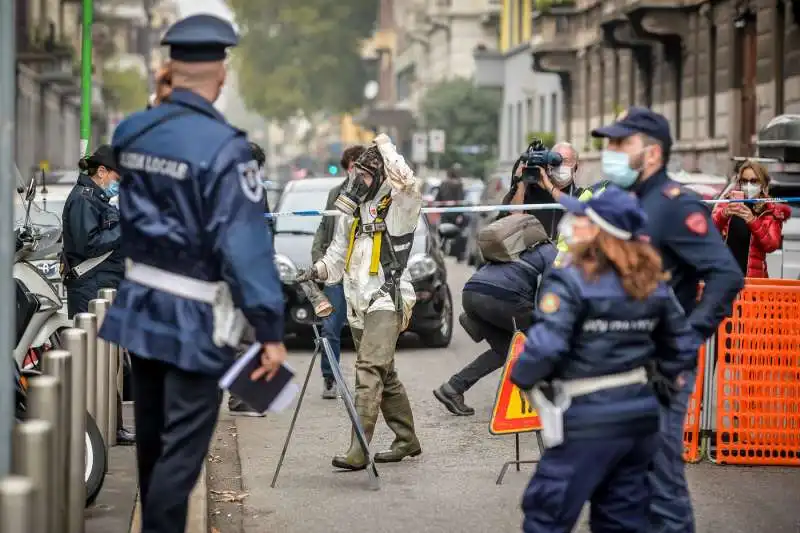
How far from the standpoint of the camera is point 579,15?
4550cm

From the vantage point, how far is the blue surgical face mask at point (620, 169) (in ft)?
21.0

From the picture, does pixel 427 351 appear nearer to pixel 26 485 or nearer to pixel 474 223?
pixel 26 485

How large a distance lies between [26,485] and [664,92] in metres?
32.8

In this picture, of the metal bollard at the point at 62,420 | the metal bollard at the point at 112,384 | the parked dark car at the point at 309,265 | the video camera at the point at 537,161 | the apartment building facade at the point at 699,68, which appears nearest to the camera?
the metal bollard at the point at 62,420

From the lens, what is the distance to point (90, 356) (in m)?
7.88

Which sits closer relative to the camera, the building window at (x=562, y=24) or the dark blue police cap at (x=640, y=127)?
the dark blue police cap at (x=640, y=127)

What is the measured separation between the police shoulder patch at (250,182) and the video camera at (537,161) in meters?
5.51

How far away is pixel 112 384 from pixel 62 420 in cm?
333

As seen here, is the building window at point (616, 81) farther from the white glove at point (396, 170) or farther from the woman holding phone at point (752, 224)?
the white glove at point (396, 170)

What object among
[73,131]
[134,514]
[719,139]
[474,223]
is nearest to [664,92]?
[719,139]

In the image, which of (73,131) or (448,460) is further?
(73,131)

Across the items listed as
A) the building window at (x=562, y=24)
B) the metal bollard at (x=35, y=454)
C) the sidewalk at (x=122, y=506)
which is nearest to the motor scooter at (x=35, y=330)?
the sidewalk at (x=122, y=506)

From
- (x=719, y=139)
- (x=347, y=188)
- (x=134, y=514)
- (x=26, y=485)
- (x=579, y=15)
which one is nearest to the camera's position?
(x=26, y=485)

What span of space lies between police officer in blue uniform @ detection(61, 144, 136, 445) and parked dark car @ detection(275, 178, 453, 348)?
3.98 metres
